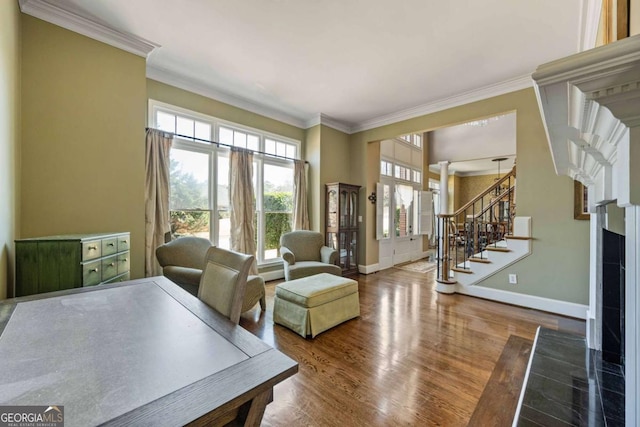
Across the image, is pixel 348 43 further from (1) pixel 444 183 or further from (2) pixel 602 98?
(1) pixel 444 183

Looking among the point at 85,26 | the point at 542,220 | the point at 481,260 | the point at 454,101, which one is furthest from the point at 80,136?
the point at 542,220

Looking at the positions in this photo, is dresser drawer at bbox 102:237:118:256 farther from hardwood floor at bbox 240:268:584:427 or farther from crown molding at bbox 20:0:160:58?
crown molding at bbox 20:0:160:58

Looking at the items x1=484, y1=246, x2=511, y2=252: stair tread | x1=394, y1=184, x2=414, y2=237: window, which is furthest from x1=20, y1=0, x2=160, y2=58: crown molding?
x1=394, y1=184, x2=414, y2=237: window

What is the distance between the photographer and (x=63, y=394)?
0.62 meters

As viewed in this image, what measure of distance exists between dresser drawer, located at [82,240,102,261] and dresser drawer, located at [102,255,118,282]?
0.10 metres

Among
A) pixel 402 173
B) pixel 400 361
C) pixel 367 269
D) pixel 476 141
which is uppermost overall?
pixel 476 141

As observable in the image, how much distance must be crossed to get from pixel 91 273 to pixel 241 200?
6.89 feet

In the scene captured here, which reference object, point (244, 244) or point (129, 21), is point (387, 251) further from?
point (129, 21)

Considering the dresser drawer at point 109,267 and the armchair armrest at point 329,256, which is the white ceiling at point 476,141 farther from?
the dresser drawer at point 109,267

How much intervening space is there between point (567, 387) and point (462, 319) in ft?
4.21

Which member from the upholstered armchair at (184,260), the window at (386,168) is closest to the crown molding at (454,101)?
the window at (386,168)

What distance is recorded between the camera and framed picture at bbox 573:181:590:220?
9.52 feet

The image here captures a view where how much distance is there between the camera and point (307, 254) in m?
4.17

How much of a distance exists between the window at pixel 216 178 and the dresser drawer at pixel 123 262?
3.43 feet
